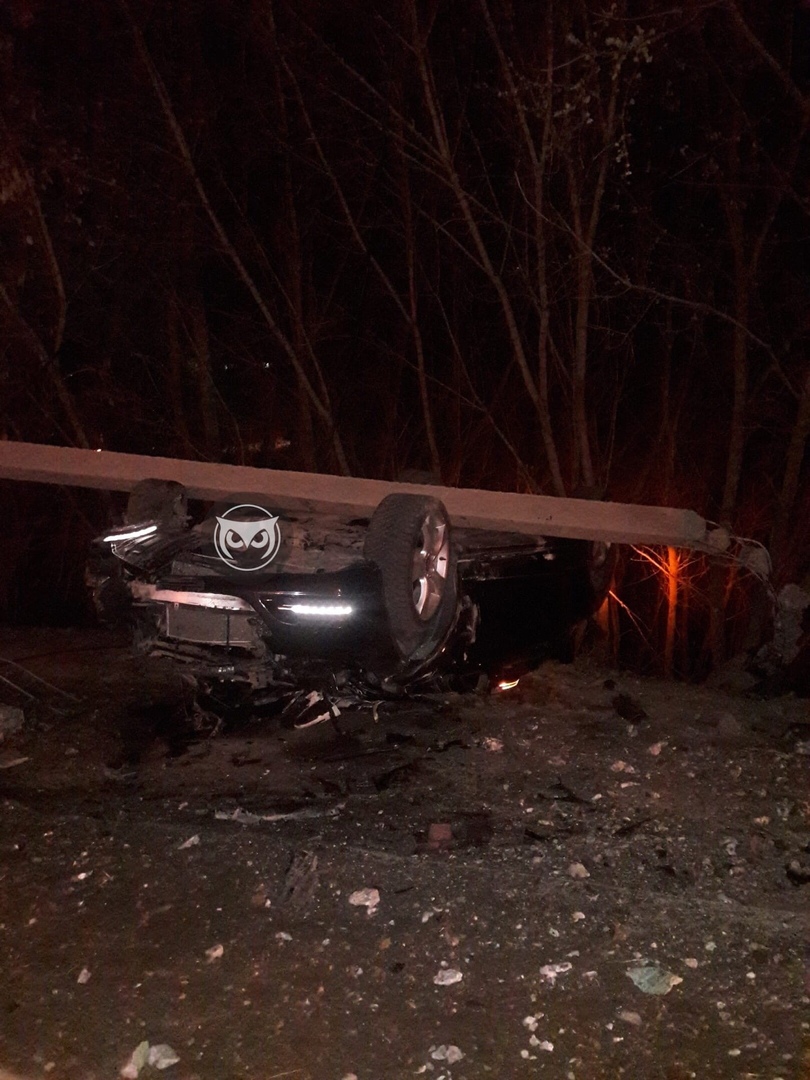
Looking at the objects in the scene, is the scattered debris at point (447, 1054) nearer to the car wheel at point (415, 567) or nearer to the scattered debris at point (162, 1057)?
the scattered debris at point (162, 1057)

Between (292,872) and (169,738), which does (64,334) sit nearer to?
(169,738)

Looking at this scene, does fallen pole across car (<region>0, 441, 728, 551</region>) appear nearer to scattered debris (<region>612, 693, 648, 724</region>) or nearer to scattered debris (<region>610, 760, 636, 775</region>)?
scattered debris (<region>612, 693, 648, 724</region>)

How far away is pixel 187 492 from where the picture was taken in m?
5.37

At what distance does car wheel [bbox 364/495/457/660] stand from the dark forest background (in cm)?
352

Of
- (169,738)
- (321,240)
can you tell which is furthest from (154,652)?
(321,240)

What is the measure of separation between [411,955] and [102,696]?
3.28 meters

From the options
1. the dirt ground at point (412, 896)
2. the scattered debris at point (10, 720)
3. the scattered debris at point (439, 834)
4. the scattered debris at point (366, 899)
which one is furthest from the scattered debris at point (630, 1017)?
the scattered debris at point (10, 720)

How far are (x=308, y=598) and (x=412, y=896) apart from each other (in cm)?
149

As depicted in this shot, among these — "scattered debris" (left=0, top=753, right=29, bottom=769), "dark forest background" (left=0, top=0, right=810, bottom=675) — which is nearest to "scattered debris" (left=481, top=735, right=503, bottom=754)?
"scattered debris" (left=0, top=753, right=29, bottom=769)

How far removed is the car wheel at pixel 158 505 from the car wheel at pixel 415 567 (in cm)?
109

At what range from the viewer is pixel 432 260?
37.0 ft

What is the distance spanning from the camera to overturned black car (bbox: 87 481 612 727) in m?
4.35

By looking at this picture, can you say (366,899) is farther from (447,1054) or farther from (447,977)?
(447,1054)

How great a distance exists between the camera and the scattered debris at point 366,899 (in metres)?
3.21
